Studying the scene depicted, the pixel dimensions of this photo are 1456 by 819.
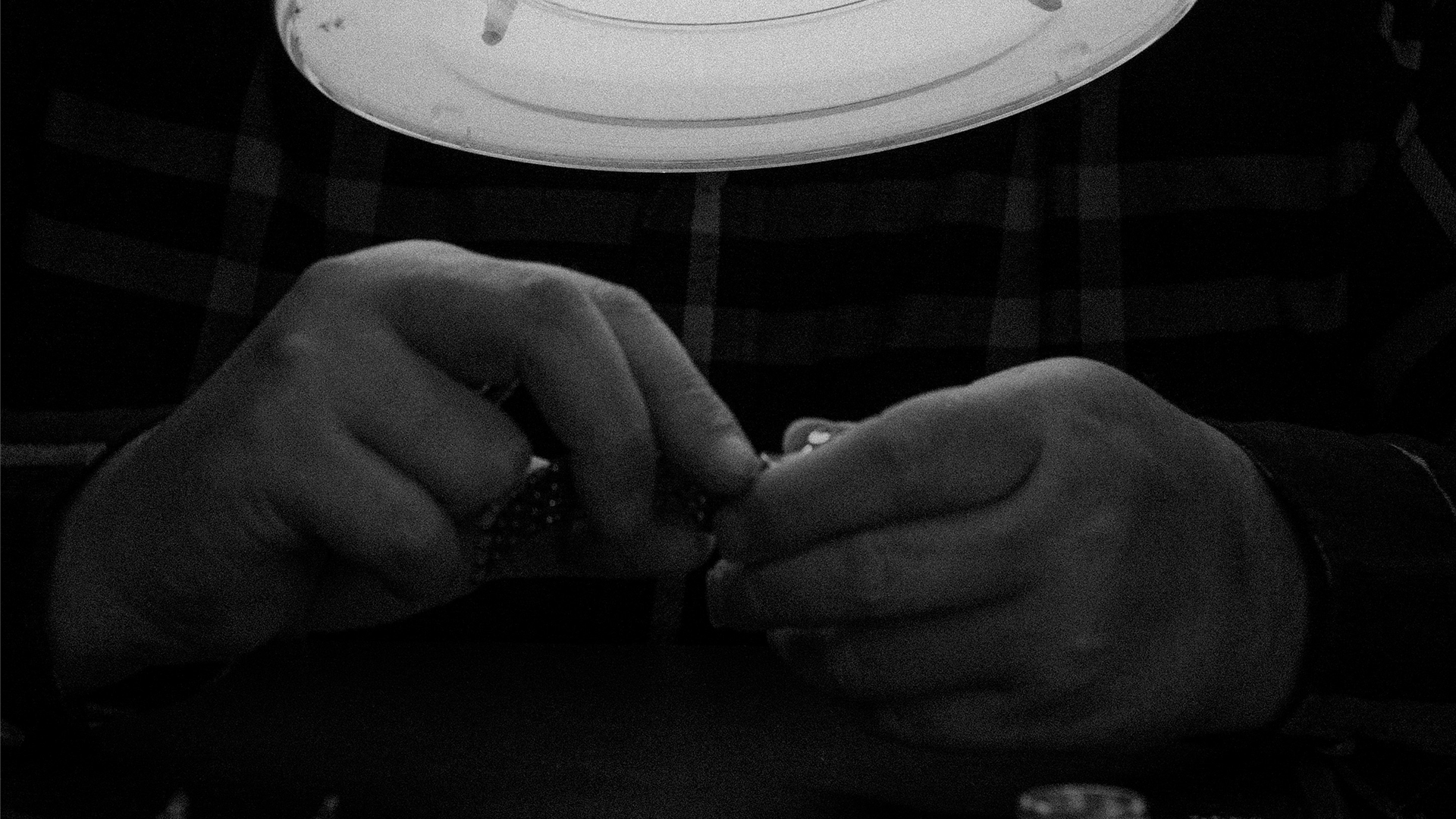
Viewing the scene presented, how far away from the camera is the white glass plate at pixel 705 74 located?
455 mm

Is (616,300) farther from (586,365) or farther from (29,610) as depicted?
(29,610)

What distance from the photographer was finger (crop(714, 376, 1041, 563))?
1.78 ft

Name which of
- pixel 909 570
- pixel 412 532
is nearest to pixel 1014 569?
pixel 909 570

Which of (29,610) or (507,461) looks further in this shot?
(29,610)

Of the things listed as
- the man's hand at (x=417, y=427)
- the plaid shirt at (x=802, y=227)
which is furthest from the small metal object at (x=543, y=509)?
the plaid shirt at (x=802, y=227)

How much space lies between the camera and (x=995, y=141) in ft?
3.74

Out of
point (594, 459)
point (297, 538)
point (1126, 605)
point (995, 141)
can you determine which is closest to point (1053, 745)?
point (1126, 605)

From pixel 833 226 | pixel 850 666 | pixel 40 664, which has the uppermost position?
pixel 833 226

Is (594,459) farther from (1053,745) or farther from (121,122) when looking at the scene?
(121,122)

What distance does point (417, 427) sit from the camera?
52cm

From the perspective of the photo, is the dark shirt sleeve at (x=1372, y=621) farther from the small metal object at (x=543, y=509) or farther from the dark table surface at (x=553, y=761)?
the small metal object at (x=543, y=509)

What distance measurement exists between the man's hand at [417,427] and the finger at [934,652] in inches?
4.0

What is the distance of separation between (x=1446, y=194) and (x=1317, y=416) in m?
0.26

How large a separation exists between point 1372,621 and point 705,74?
498mm
